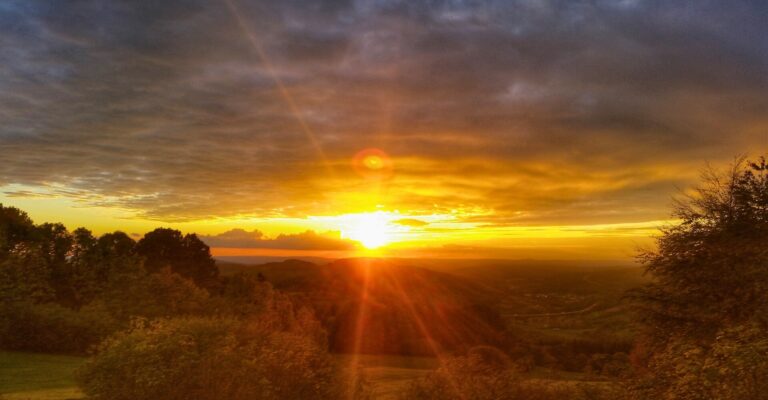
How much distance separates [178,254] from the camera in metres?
76.4

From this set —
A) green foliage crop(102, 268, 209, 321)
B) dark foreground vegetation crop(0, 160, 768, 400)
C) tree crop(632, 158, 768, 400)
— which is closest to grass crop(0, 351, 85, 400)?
dark foreground vegetation crop(0, 160, 768, 400)

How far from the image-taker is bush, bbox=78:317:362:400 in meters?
23.0

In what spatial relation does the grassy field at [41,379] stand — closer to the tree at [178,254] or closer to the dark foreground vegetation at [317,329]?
the dark foreground vegetation at [317,329]

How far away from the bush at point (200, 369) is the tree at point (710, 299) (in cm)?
1647

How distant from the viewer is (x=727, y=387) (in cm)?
1908

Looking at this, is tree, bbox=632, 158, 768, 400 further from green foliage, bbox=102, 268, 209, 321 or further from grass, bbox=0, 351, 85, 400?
green foliage, bbox=102, 268, 209, 321

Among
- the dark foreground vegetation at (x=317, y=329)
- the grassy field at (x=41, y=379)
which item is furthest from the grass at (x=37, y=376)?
the dark foreground vegetation at (x=317, y=329)

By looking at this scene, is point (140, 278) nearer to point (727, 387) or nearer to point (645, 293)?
point (645, 293)

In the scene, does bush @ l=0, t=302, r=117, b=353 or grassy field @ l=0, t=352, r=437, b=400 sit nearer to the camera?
grassy field @ l=0, t=352, r=437, b=400

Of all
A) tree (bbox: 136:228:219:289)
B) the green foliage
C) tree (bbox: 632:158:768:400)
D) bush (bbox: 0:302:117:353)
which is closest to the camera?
tree (bbox: 632:158:768:400)

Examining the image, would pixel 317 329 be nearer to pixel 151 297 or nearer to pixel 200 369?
pixel 151 297

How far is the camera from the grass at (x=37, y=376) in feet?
81.3

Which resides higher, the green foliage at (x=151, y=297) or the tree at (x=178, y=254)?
the tree at (x=178, y=254)

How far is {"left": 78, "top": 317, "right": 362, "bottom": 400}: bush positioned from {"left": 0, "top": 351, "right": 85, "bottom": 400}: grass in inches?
103
